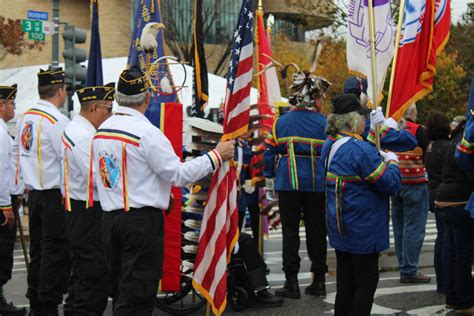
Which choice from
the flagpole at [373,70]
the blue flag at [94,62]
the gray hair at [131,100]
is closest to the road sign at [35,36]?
the blue flag at [94,62]

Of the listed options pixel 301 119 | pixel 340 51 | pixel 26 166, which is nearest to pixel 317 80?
pixel 301 119

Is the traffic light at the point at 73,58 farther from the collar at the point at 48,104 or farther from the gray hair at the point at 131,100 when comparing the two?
the gray hair at the point at 131,100

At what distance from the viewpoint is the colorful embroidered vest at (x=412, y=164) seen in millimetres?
9406

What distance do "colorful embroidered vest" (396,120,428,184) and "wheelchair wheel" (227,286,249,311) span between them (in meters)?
2.53

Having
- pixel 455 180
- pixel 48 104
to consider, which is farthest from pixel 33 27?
pixel 455 180

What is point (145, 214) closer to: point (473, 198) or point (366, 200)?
point (366, 200)

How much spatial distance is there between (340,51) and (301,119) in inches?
1076

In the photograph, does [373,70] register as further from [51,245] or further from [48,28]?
[48,28]

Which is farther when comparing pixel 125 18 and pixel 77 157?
pixel 125 18

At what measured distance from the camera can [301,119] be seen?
8500 millimetres

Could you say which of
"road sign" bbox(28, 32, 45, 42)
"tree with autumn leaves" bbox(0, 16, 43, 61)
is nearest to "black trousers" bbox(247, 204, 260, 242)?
"road sign" bbox(28, 32, 45, 42)

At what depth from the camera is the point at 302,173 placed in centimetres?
845

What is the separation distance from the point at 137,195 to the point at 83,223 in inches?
62.0

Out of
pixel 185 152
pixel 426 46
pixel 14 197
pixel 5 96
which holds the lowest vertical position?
pixel 14 197
